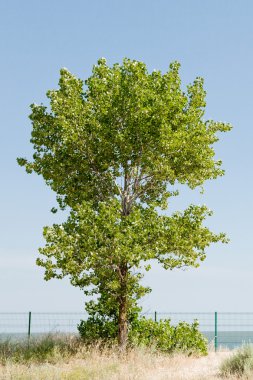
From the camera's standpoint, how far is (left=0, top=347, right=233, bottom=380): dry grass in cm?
1638

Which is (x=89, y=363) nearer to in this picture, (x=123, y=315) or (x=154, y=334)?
(x=123, y=315)

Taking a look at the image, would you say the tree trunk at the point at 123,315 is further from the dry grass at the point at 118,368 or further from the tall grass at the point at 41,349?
the tall grass at the point at 41,349

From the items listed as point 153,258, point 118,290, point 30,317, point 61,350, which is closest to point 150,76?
point 153,258

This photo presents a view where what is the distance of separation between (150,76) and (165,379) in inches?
452

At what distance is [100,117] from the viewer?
72.9ft


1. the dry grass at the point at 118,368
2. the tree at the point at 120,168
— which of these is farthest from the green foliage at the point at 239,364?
the tree at the point at 120,168

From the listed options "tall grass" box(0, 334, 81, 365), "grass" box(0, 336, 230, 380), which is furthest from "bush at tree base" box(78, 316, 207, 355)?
"tall grass" box(0, 334, 81, 365)

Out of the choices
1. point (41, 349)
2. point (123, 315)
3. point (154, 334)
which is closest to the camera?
point (41, 349)

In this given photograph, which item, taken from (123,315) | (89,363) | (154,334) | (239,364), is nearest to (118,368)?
(89,363)

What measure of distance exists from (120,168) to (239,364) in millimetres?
8760

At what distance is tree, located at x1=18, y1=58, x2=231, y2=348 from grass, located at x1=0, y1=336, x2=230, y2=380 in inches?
77.8

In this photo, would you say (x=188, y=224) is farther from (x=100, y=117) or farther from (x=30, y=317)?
(x=30, y=317)

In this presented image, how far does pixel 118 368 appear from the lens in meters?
17.7

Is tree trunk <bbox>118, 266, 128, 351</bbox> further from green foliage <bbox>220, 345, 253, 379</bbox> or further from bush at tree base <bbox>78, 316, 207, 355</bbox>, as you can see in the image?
green foliage <bbox>220, 345, 253, 379</bbox>
